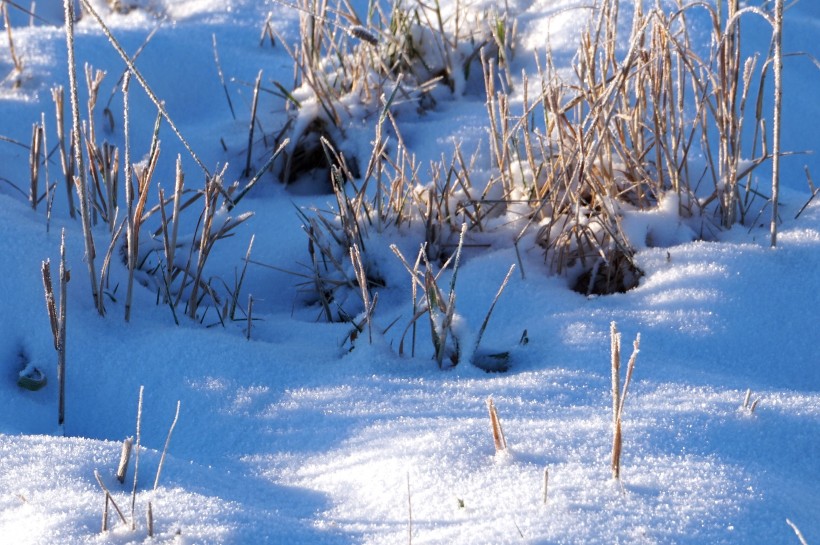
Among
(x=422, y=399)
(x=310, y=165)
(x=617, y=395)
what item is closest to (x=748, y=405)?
(x=617, y=395)

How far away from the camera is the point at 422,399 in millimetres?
1424

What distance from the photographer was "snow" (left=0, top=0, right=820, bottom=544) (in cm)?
104

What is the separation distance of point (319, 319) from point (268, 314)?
114mm

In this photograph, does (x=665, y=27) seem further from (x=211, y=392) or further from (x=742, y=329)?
(x=211, y=392)

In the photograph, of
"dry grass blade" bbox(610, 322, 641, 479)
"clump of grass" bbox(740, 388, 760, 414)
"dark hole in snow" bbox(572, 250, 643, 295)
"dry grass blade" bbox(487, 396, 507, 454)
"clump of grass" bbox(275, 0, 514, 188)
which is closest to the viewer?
"dry grass blade" bbox(610, 322, 641, 479)

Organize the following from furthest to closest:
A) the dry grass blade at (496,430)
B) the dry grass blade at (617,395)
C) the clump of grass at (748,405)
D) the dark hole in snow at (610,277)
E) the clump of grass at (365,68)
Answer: the clump of grass at (365,68)
the dark hole in snow at (610,277)
the clump of grass at (748,405)
the dry grass blade at (496,430)
the dry grass blade at (617,395)

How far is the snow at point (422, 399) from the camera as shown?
1041 millimetres

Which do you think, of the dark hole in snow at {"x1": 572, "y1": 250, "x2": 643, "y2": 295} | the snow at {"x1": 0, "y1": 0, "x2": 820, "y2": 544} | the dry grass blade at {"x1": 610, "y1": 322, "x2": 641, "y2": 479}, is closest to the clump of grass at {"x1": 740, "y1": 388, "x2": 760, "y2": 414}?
the snow at {"x1": 0, "y1": 0, "x2": 820, "y2": 544}

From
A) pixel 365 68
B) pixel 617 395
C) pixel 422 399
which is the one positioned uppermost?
pixel 365 68

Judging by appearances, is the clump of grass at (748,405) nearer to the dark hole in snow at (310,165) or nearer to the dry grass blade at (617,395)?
the dry grass blade at (617,395)

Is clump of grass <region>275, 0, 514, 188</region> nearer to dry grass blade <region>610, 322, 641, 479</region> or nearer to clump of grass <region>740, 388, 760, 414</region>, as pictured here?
clump of grass <region>740, 388, 760, 414</region>

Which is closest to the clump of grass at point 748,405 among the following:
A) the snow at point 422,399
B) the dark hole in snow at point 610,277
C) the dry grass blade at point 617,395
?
the snow at point 422,399

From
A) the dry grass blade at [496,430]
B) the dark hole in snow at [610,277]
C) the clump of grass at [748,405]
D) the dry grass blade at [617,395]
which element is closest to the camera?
the dry grass blade at [617,395]

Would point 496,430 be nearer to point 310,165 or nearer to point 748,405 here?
point 748,405
